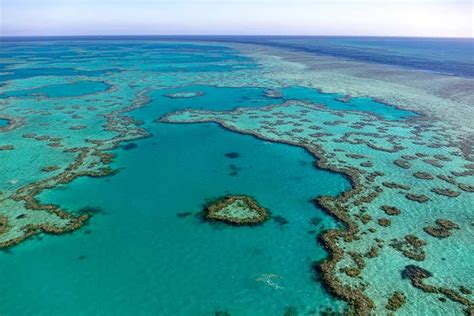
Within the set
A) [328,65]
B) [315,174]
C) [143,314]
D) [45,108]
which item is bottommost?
[143,314]

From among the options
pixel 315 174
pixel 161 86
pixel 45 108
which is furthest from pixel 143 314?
pixel 161 86

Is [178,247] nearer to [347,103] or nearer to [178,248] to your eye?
[178,248]

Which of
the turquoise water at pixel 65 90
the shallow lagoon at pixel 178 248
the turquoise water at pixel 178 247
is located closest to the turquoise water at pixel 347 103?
the turquoise water at pixel 178 247

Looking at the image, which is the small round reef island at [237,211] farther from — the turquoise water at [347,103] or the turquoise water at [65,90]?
→ the turquoise water at [65,90]

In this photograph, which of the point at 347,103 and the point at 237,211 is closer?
the point at 237,211

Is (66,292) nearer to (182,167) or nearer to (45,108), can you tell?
(182,167)

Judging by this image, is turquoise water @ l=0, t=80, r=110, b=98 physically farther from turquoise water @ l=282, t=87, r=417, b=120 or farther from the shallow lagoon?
the shallow lagoon

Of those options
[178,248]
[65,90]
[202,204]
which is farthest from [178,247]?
[65,90]

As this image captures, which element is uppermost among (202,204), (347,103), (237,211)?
(347,103)
